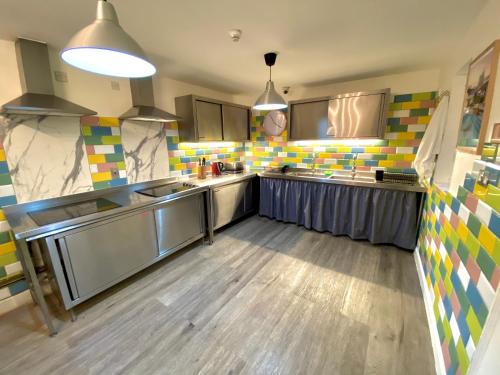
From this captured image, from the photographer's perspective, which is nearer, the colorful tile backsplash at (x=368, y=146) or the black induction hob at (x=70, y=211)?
the black induction hob at (x=70, y=211)

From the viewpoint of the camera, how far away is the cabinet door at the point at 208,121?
277cm

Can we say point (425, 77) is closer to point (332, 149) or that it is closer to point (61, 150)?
point (332, 149)

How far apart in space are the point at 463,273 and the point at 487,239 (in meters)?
0.29

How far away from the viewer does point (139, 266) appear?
2010 millimetres

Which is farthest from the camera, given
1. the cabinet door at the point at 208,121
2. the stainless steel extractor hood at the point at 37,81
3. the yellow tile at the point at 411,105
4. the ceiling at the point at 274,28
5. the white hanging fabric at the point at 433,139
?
the cabinet door at the point at 208,121

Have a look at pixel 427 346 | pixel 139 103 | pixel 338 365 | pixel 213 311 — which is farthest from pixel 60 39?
pixel 427 346

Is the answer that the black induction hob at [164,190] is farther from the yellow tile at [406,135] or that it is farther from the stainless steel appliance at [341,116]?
the yellow tile at [406,135]

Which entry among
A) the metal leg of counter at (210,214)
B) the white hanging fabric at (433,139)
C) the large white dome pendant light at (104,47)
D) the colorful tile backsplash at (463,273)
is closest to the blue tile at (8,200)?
the large white dome pendant light at (104,47)

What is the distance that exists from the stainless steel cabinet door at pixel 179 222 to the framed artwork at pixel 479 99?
2.32m

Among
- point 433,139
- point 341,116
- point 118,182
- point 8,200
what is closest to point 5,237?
point 8,200

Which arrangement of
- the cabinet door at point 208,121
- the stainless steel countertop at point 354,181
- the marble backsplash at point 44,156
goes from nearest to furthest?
the marble backsplash at point 44,156 → the stainless steel countertop at point 354,181 → the cabinet door at point 208,121

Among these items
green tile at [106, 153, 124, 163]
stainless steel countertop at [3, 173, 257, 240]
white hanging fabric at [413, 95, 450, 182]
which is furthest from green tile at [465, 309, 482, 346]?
green tile at [106, 153, 124, 163]

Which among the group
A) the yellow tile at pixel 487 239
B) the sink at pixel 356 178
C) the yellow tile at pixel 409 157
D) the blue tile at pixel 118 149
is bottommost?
the sink at pixel 356 178

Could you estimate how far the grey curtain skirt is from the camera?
2432 mm
